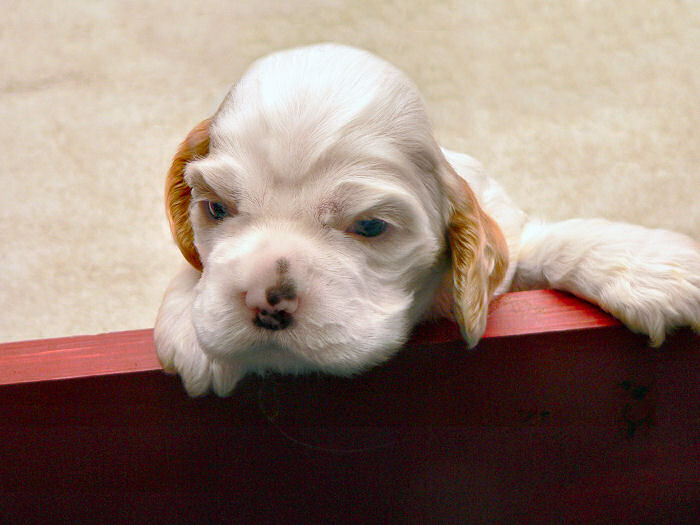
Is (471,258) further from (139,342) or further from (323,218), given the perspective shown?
(139,342)

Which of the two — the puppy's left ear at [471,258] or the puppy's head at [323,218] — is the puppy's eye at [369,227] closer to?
the puppy's head at [323,218]

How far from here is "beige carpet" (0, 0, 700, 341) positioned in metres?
3.21

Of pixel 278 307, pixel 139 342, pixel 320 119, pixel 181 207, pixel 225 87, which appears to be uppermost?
pixel 320 119

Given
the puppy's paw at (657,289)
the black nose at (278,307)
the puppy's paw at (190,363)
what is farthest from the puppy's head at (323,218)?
the puppy's paw at (657,289)

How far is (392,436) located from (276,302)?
1.60ft

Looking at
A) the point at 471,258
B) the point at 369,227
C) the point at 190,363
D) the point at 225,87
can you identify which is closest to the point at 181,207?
the point at 190,363

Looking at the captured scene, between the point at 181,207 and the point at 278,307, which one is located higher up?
the point at 278,307

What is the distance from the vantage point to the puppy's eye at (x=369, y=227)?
4.46 feet

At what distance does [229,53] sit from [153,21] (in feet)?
1.86

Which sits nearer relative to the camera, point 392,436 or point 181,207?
point 392,436

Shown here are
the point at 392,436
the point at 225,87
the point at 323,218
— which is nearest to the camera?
the point at 323,218

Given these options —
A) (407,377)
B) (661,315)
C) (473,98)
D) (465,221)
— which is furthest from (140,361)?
(473,98)

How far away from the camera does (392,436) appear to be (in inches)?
60.9

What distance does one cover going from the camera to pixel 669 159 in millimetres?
3348
